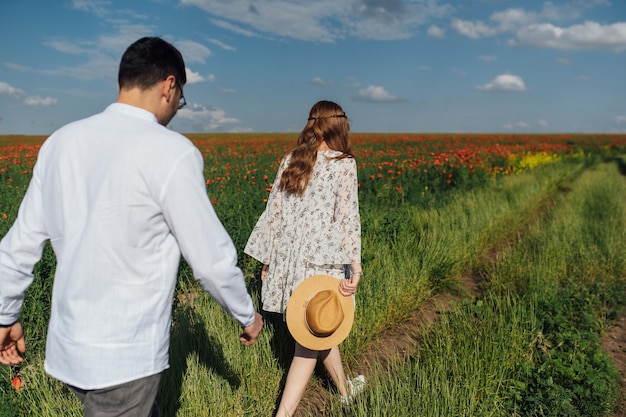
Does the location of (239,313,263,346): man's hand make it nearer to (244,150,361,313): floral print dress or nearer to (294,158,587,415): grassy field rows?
(244,150,361,313): floral print dress

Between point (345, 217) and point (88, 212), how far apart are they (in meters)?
1.57

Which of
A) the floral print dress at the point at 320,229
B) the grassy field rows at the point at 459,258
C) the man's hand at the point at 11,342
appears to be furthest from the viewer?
the grassy field rows at the point at 459,258

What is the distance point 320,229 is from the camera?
8.94 ft

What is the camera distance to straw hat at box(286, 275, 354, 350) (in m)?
2.61

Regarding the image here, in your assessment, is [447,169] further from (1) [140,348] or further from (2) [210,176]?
(1) [140,348]

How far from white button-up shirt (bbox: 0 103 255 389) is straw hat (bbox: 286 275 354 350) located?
1.11 metres

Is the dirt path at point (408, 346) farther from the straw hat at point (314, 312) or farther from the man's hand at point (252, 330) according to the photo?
the man's hand at point (252, 330)

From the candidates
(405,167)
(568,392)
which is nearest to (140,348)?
(568,392)

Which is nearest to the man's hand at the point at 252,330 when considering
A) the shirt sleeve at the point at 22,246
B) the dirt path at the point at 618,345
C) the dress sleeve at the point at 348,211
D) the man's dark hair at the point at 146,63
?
the shirt sleeve at the point at 22,246

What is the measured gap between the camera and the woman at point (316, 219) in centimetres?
271

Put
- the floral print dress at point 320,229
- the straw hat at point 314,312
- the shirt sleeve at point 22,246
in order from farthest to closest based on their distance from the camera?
the floral print dress at point 320,229, the straw hat at point 314,312, the shirt sleeve at point 22,246

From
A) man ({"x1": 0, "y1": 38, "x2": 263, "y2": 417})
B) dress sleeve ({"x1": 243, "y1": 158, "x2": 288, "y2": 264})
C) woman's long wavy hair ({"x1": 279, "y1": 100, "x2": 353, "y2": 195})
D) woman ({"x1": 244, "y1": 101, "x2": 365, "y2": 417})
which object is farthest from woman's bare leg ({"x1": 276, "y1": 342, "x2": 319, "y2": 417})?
man ({"x1": 0, "y1": 38, "x2": 263, "y2": 417})

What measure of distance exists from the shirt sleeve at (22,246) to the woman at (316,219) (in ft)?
4.64

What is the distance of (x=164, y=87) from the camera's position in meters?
1.52
